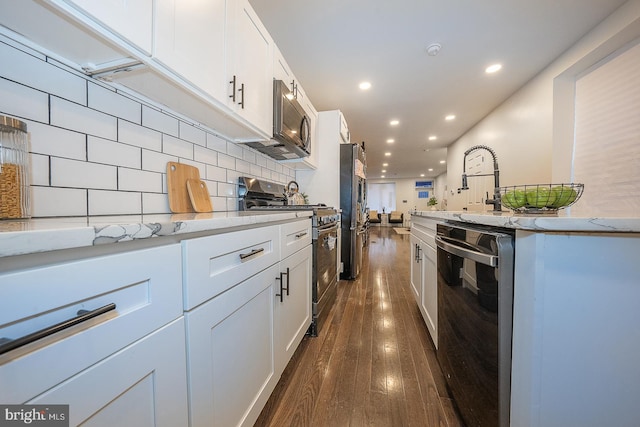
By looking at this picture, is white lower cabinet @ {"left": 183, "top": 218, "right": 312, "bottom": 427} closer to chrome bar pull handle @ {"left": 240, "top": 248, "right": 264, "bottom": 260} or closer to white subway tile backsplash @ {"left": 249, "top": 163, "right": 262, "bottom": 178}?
chrome bar pull handle @ {"left": 240, "top": 248, "right": 264, "bottom": 260}

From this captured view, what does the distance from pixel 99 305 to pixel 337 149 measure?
280cm

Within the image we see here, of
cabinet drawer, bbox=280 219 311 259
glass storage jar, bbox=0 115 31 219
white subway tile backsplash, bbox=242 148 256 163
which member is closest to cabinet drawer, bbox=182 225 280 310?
cabinet drawer, bbox=280 219 311 259

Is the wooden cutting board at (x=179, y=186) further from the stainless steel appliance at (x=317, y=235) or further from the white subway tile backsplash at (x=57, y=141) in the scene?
the stainless steel appliance at (x=317, y=235)

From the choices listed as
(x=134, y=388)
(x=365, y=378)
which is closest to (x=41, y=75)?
(x=134, y=388)

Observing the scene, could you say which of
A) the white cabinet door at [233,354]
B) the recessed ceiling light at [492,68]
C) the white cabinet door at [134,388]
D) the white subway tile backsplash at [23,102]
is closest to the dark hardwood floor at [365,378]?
the white cabinet door at [233,354]

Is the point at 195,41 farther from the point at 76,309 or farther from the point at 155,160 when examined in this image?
the point at 76,309

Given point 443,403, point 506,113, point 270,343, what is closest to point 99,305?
point 270,343

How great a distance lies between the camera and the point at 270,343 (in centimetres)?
105

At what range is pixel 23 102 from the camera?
0.71 meters

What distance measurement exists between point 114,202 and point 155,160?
0.27 metres

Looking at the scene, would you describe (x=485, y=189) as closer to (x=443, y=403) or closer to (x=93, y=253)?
(x=443, y=403)

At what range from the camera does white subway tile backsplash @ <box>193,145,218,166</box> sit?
1.34 m

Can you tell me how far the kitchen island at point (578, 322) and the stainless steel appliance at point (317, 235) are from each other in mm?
1199

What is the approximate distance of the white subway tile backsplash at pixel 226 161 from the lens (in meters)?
1.53
